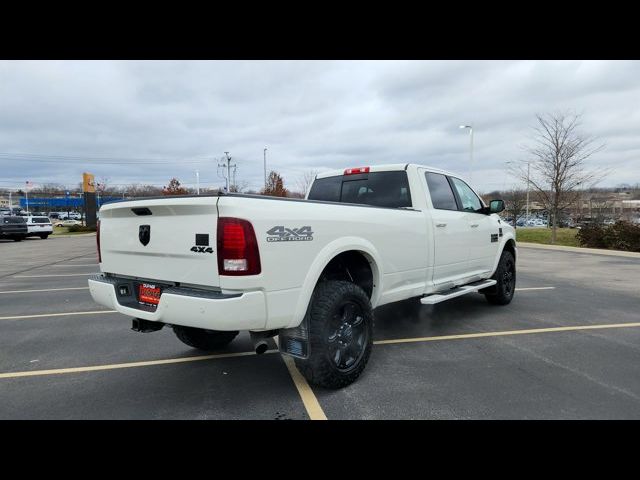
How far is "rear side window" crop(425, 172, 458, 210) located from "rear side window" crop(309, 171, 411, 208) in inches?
15.8

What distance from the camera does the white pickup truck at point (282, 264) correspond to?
268 cm

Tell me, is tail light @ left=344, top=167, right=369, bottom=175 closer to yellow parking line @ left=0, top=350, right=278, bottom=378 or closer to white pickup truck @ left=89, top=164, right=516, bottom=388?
white pickup truck @ left=89, top=164, right=516, bottom=388

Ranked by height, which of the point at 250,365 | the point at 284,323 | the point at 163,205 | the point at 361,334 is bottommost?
the point at 250,365

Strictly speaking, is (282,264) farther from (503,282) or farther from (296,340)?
(503,282)

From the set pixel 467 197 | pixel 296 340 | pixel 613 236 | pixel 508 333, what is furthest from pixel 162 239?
pixel 613 236

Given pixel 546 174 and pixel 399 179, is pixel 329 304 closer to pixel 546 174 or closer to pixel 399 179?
pixel 399 179

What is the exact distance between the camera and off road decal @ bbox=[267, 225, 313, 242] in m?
2.78

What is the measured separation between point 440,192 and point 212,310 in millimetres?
3445

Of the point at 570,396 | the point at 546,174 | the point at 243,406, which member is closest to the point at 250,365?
the point at 243,406

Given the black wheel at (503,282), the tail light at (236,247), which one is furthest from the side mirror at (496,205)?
the tail light at (236,247)

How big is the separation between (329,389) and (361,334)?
0.56 meters

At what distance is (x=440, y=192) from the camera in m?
5.04

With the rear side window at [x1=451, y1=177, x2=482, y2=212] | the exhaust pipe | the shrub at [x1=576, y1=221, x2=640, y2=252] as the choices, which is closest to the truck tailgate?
the exhaust pipe
